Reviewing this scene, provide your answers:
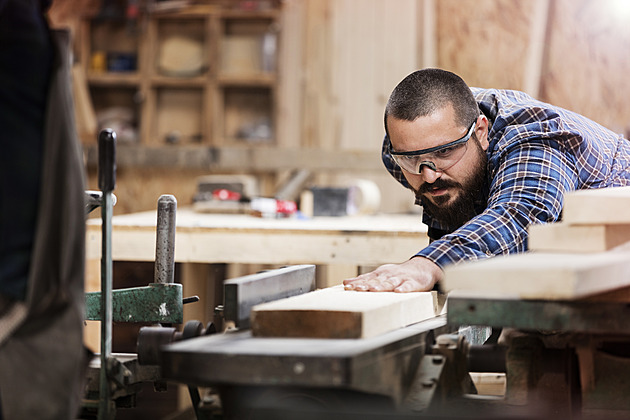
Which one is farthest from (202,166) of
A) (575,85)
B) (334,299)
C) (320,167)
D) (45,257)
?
(45,257)

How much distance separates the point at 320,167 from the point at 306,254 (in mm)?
2549

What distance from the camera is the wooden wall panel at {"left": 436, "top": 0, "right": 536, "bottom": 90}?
679cm

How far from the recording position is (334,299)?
1.99 meters

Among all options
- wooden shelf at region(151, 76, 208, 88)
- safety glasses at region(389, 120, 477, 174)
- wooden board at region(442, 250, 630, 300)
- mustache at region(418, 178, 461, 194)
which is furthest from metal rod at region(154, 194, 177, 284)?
wooden shelf at region(151, 76, 208, 88)

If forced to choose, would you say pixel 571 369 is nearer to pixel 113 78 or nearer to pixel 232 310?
pixel 232 310

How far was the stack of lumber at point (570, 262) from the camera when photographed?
1.58 m

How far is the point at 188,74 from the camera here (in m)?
7.16

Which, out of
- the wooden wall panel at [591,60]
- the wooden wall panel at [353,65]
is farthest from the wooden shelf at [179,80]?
the wooden wall panel at [591,60]

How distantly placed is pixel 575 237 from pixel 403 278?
0.53m

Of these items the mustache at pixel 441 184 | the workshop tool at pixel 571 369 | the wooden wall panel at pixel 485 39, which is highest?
the wooden wall panel at pixel 485 39

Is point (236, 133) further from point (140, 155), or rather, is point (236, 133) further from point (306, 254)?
point (306, 254)

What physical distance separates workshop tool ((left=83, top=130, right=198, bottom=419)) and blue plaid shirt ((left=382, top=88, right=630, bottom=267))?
67 cm

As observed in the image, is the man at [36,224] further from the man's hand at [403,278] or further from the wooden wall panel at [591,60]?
the wooden wall panel at [591,60]

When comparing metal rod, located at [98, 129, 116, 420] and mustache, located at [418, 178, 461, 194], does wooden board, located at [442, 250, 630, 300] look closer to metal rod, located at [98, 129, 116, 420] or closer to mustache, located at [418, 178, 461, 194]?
metal rod, located at [98, 129, 116, 420]
